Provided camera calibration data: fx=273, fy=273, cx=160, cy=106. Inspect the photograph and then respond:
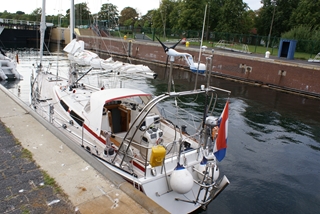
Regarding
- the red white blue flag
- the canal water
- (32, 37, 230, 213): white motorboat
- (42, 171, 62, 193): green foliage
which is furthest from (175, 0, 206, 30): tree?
(42, 171, 62, 193): green foliage

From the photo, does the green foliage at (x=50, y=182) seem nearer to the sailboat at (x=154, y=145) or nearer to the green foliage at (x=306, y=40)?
the sailboat at (x=154, y=145)

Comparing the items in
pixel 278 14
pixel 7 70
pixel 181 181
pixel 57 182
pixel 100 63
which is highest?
pixel 278 14

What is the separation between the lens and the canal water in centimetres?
873

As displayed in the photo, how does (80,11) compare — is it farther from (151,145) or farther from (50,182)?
(50,182)

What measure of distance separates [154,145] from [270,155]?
661 centimetres

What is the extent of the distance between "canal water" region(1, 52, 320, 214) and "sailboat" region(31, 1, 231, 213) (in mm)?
1674

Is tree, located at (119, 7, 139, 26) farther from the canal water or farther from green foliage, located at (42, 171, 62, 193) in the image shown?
green foliage, located at (42, 171, 62, 193)

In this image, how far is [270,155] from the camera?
1198 centimetres

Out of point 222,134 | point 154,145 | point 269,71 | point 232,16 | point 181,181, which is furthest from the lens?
point 232,16

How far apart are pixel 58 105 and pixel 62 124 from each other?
169 cm

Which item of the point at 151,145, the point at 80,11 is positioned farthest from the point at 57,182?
the point at 80,11

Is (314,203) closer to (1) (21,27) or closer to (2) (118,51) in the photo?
(2) (118,51)

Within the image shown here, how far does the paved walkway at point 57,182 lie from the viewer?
4379 millimetres

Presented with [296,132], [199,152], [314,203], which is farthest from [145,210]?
[296,132]
